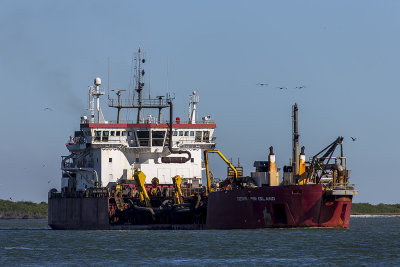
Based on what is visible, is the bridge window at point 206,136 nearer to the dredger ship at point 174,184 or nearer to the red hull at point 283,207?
the dredger ship at point 174,184

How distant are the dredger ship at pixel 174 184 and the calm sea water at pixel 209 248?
4.60ft

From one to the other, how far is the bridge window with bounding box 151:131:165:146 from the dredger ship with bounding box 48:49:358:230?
7 cm

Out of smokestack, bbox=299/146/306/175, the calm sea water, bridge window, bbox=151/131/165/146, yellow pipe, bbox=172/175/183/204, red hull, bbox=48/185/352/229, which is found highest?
bridge window, bbox=151/131/165/146

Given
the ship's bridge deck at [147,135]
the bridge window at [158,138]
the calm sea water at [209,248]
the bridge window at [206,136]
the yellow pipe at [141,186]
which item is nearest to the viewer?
the calm sea water at [209,248]

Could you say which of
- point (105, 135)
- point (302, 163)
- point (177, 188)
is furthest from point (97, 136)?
point (302, 163)

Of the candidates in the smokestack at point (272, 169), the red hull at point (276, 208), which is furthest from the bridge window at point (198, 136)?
the smokestack at point (272, 169)

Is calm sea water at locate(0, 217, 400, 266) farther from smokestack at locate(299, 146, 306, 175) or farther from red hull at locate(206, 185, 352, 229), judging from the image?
smokestack at locate(299, 146, 306, 175)

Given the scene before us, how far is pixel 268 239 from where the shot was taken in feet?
182

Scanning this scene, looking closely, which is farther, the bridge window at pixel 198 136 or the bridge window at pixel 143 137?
the bridge window at pixel 198 136

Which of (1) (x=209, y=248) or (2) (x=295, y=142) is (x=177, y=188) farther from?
(1) (x=209, y=248)

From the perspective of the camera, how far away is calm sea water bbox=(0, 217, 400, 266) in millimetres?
46344

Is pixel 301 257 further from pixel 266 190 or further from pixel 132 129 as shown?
pixel 132 129

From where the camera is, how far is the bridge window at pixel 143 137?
233 feet

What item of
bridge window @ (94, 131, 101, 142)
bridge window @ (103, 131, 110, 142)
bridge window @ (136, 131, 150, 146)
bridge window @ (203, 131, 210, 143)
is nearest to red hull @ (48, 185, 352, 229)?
bridge window @ (136, 131, 150, 146)
